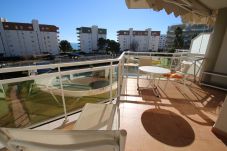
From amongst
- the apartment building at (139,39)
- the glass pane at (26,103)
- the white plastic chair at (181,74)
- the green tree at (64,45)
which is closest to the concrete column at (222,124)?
the white plastic chair at (181,74)

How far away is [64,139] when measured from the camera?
1.82ft

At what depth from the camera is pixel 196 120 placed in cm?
202

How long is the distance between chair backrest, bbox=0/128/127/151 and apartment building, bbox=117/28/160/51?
57.3 m

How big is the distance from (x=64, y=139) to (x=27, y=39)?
154ft

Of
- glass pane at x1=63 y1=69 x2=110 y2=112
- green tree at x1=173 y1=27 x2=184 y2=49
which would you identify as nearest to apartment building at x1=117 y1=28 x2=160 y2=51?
green tree at x1=173 y1=27 x2=184 y2=49

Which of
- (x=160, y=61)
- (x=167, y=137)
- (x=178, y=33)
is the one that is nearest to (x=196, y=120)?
(x=167, y=137)

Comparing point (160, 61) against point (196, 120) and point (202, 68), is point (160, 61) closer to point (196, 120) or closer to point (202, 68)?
point (202, 68)

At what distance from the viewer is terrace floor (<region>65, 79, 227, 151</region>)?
5.04 ft

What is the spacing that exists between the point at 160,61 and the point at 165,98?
2.05 metres

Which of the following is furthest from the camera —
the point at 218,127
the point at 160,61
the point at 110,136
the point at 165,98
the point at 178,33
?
the point at 178,33

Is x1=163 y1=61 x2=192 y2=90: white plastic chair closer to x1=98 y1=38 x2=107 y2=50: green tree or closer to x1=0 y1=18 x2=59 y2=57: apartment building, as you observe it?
x1=0 y1=18 x2=59 y2=57: apartment building

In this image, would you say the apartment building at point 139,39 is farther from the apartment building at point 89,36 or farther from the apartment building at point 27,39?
the apartment building at point 27,39

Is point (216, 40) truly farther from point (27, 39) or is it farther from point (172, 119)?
point (27, 39)

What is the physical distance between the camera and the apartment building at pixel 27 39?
111 feet
